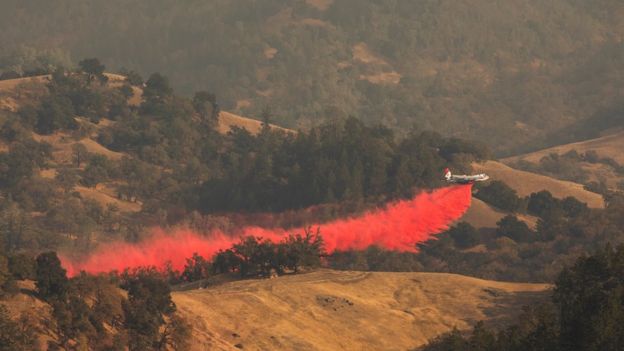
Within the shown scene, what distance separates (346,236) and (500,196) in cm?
4130

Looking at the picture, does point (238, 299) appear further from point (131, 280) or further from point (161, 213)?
point (161, 213)

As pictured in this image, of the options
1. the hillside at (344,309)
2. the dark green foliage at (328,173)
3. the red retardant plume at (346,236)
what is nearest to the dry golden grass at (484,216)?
the red retardant plume at (346,236)

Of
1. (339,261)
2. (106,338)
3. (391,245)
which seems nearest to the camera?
(106,338)

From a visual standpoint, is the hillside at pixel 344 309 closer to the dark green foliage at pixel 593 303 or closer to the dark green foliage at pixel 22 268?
the dark green foliage at pixel 593 303

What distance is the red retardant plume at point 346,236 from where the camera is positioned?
116500mm

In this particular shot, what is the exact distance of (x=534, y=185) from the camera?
186m

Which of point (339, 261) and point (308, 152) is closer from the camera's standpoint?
point (339, 261)

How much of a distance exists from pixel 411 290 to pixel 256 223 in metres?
70.6

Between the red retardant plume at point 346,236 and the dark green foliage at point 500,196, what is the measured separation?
12.7m

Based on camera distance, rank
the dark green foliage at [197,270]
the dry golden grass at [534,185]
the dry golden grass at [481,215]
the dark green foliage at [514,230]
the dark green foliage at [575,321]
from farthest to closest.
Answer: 1. the dry golden grass at [534,185]
2. the dry golden grass at [481,215]
3. the dark green foliage at [514,230]
4. the dark green foliage at [197,270]
5. the dark green foliage at [575,321]

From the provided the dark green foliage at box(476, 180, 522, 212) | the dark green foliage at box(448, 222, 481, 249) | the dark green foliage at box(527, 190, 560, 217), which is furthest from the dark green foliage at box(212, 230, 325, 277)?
the dark green foliage at box(527, 190, 560, 217)

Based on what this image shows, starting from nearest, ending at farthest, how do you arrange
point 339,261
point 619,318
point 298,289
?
point 619,318 < point 298,289 < point 339,261

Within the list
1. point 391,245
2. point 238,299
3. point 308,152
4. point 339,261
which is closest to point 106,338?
point 238,299

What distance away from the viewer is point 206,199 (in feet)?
579
